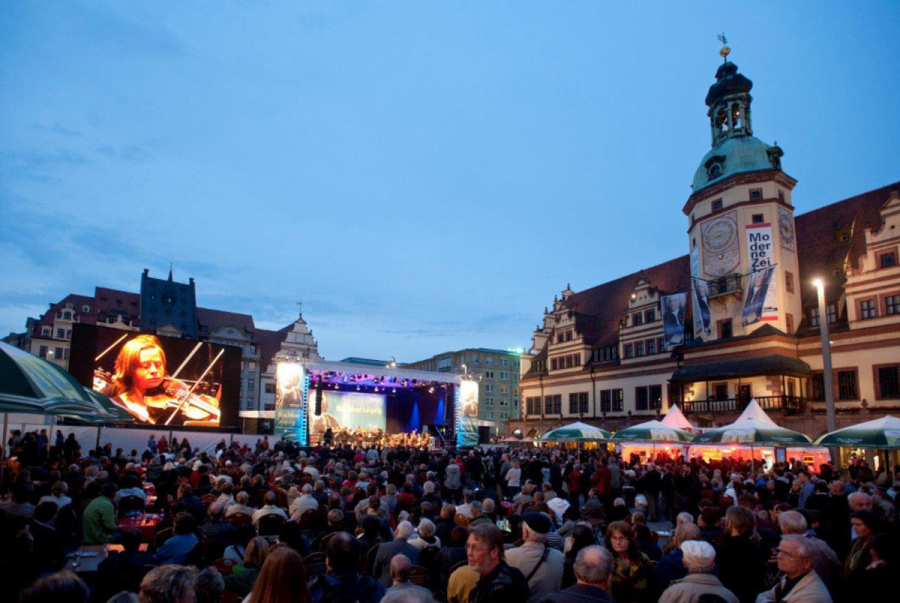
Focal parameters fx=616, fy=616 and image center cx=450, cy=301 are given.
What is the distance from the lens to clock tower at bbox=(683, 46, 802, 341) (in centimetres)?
3284

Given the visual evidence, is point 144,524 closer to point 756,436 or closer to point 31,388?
point 31,388

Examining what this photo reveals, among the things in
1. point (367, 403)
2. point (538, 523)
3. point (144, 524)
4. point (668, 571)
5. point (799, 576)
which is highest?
point (367, 403)

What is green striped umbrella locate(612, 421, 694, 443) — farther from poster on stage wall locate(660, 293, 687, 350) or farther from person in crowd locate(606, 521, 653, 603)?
person in crowd locate(606, 521, 653, 603)

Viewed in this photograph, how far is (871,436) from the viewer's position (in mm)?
14148

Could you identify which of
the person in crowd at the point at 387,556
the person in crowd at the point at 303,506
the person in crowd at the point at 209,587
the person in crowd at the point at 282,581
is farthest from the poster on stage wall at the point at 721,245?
the person in crowd at the point at 282,581

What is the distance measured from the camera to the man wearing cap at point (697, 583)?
4023 millimetres

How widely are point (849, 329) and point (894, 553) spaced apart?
2986 centimetres

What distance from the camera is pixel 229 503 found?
363 inches

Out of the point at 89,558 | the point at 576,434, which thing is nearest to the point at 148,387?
the point at 576,434

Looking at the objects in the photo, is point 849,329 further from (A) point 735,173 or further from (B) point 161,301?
(B) point 161,301

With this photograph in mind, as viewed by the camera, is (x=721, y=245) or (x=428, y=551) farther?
(x=721, y=245)

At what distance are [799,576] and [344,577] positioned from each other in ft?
10.2

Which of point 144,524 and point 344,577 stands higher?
point 344,577

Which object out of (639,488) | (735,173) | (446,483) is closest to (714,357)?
(735,173)
